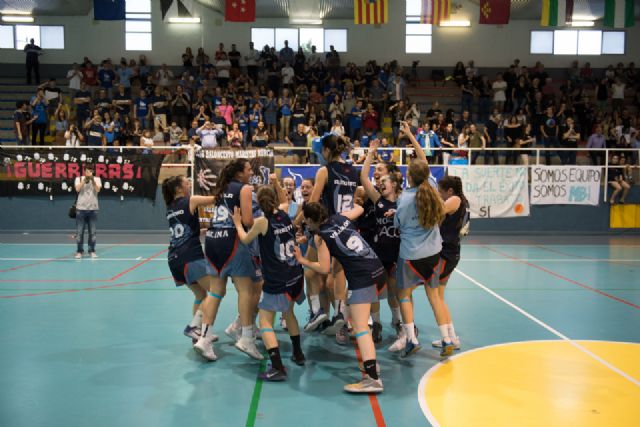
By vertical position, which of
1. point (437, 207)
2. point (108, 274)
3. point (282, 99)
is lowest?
point (108, 274)

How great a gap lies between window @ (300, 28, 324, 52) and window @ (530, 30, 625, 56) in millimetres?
10771

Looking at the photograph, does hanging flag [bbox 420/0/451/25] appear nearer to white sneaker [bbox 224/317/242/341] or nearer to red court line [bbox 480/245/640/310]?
red court line [bbox 480/245/640/310]

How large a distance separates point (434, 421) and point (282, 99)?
1920 centimetres

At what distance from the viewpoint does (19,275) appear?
37.3 feet

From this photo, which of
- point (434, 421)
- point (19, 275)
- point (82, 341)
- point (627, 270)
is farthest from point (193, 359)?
point (627, 270)

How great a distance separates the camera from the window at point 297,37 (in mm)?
29312

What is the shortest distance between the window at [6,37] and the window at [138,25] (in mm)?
5574

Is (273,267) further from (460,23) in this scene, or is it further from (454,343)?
(460,23)

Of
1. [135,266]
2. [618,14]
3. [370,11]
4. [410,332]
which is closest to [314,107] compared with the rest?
[370,11]

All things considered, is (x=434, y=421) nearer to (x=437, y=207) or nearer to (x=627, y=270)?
(x=437, y=207)

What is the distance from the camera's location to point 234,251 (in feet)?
21.0

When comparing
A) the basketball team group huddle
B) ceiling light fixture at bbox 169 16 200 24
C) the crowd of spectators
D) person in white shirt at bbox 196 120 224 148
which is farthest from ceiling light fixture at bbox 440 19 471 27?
the basketball team group huddle

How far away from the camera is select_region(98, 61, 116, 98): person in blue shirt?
84.3ft

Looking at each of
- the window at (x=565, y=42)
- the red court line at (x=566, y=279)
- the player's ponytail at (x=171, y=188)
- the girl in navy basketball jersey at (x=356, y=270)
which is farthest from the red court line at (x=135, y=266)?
the window at (x=565, y=42)
